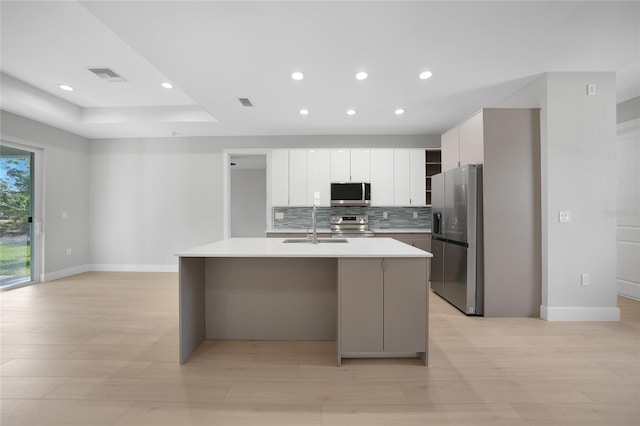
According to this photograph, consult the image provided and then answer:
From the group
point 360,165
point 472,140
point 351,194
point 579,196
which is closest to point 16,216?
point 351,194

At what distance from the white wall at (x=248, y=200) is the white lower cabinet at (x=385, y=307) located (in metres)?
7.65

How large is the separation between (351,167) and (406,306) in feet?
11.5

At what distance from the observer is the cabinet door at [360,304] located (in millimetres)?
2340

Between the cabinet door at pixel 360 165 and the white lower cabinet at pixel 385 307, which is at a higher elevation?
the cabinet door at pixel 360 165

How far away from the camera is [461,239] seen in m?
3.59

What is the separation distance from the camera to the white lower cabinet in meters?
2.34

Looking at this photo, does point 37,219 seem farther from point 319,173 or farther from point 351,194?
point 351,194

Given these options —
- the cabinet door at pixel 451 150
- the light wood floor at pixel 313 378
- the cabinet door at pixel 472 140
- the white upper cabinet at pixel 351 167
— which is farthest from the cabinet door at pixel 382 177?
the light wood floor at pixel 313 378

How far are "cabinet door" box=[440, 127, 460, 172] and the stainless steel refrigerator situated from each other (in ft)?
0.77

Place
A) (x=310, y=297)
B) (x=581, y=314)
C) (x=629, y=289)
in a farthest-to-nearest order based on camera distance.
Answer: (x=629, y=289) < (x=581, y=314) < (x=310, y=297)

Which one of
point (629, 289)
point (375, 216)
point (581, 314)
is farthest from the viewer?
point (375, 216)

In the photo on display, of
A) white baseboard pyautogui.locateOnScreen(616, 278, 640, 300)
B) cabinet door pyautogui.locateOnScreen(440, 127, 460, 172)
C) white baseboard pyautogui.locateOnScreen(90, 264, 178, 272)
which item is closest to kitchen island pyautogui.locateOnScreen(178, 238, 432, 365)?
cabinet door pyautogui.locateOnScreen(440, 127, 460, 172)

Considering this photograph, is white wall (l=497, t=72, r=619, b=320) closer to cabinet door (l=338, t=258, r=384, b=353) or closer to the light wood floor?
the light wood floor

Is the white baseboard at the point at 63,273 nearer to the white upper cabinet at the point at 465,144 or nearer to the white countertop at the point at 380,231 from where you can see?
the white countertop at the point at 380,231
